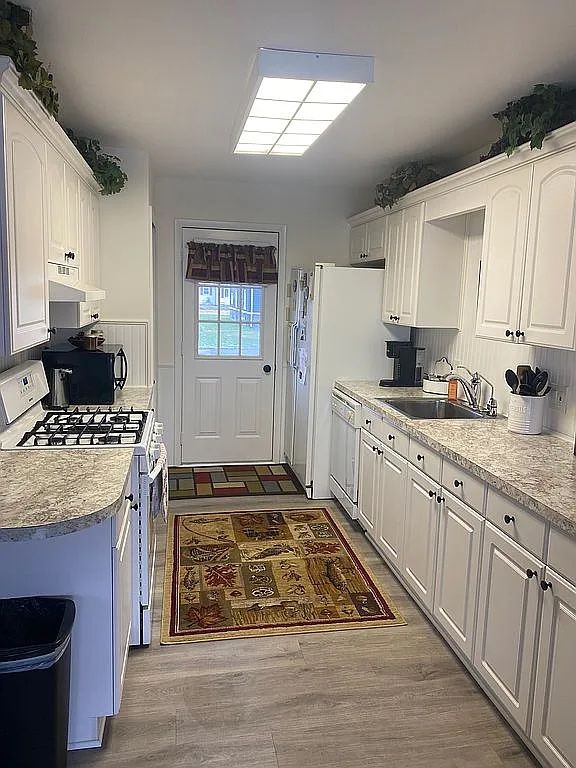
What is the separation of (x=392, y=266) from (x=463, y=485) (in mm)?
2165

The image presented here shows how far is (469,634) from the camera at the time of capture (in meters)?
2.45

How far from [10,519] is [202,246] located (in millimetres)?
3767

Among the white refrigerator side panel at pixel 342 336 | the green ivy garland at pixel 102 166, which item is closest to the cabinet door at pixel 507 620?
the white refrigerator side panel at pixel 342 336

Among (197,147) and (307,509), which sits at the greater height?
(197,147)

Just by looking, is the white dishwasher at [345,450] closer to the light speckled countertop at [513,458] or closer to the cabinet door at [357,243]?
the light speckled countertop at [513,458]

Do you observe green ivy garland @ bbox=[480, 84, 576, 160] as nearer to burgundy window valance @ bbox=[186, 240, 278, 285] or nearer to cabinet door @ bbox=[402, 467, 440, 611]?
cabinet door @ bbox=[402, 467, 440, 611]

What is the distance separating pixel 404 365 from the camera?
169 inches

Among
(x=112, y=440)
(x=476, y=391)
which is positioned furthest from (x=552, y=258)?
(x=112, y=440)

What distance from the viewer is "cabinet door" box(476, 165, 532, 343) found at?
2.75m

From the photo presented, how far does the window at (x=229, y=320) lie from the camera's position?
525 cm

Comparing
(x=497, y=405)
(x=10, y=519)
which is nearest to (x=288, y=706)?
(x=10, y=519)

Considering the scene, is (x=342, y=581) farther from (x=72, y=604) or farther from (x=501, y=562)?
(x=72, y=604)

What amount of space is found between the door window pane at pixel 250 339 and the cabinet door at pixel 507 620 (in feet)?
11.1

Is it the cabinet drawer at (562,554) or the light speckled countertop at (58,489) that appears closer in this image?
the light speckled countertop at (58,489)
